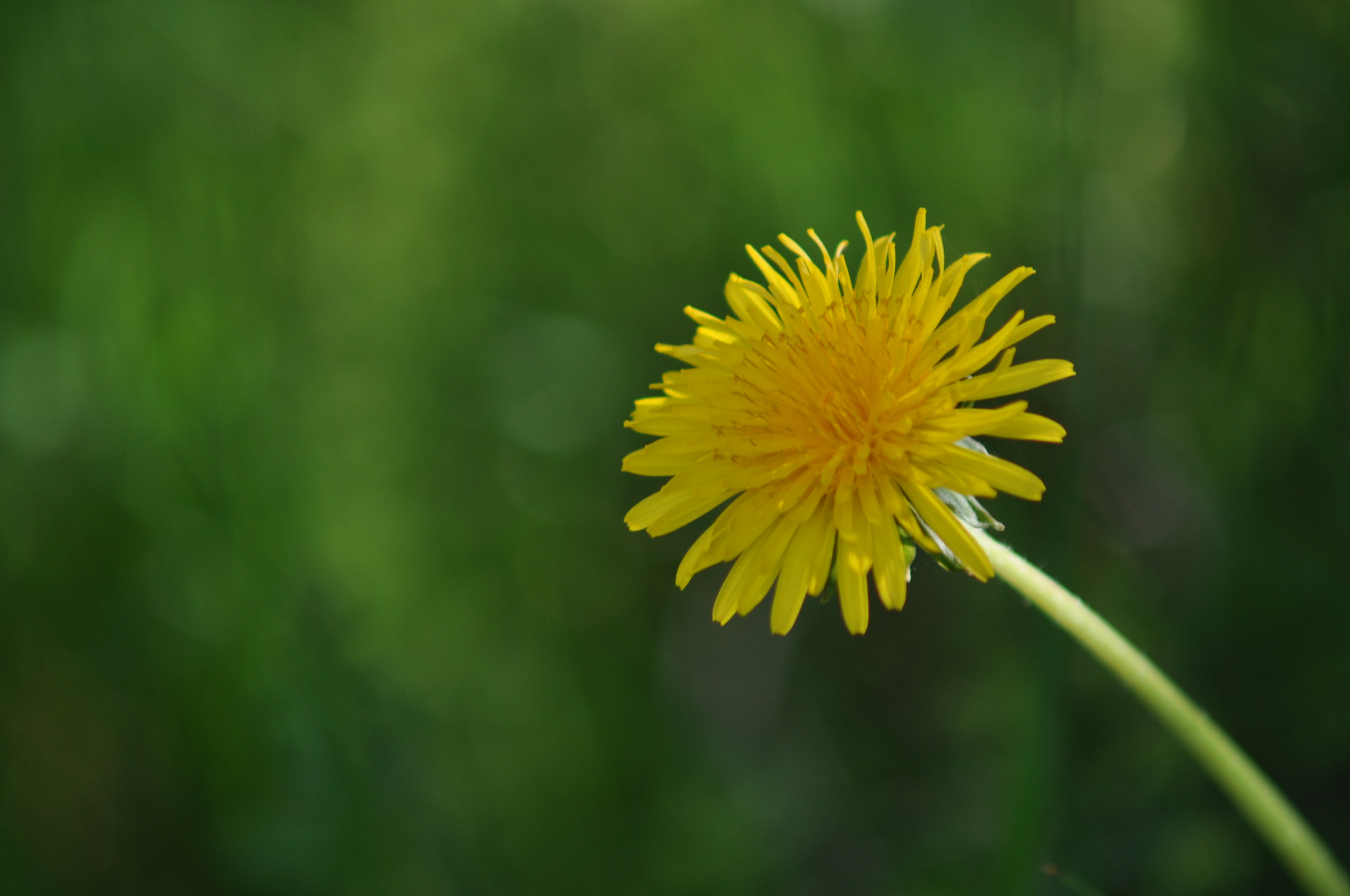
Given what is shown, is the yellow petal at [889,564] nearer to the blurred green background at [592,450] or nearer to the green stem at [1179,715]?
the green stem at [1179,715]

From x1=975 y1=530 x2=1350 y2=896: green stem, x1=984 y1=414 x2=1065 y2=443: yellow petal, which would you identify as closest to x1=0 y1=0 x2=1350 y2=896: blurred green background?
x1=975 y1=530 x2=1350 y2=896: green stem

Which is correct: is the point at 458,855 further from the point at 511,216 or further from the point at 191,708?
the point at 511,216

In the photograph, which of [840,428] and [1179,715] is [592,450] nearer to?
[840,428]

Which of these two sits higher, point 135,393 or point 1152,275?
point 1152,275

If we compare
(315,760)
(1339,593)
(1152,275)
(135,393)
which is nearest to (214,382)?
(135,393)

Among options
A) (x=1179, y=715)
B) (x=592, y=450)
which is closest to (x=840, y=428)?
(x=1179, y=715)

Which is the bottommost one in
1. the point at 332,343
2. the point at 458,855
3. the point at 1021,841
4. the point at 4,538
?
the point at 458,855
